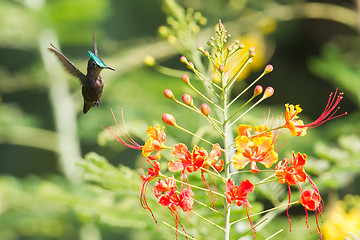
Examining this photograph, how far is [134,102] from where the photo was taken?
3645 mm

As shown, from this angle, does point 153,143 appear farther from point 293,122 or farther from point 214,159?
point 293,122

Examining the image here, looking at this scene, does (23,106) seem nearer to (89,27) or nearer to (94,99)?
(89,27)

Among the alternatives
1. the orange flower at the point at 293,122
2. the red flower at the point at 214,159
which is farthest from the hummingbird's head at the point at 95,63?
the orange flower at the point at 293,122

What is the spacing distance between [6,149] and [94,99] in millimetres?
5154

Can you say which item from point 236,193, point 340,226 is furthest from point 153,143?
point 340,226

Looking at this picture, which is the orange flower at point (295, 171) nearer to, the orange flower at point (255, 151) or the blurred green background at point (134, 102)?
the orange flower at point (255, 151)

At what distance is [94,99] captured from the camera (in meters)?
1.28

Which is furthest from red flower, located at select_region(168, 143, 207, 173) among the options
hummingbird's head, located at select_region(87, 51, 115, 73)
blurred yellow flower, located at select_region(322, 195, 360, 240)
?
blurred yellow flower, located at select_region(322, 195, 360, 240)

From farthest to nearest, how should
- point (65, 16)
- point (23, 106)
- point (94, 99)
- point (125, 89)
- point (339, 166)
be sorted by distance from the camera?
point (23, 106)
point (125, 89)
point (65, 16)
point (339, 166)
point (94, 99)

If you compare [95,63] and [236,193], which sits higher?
[95,63]

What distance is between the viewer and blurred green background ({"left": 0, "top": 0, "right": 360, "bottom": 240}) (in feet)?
6.08

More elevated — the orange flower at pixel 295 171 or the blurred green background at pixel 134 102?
the blurred green background at pixel 134 102

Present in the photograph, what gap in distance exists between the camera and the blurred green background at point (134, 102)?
1.85 m

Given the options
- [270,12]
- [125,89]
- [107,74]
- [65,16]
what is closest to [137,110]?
[125,89]
